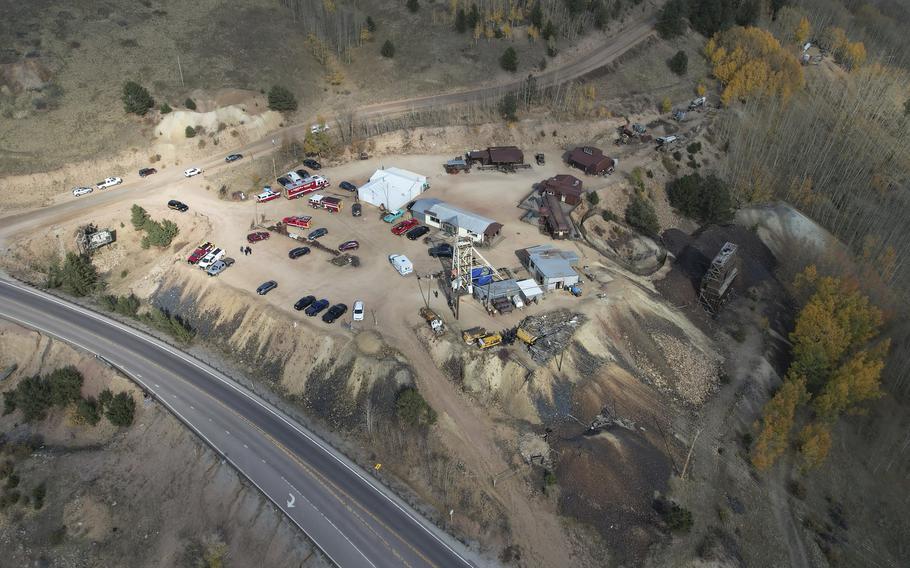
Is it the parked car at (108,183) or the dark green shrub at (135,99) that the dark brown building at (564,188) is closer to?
the parked car at (108,183)

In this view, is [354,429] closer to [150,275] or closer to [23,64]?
[150,275]

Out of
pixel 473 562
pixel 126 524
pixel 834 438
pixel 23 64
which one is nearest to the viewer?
pixel 473 562

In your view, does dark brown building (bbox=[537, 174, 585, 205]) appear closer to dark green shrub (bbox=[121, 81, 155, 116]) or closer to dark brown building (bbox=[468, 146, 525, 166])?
dark brown building (bbox=[468, 146, 525, 166])

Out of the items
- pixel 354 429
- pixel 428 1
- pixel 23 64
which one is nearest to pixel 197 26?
pixel 23 64

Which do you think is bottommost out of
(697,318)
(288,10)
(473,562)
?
(473,562)

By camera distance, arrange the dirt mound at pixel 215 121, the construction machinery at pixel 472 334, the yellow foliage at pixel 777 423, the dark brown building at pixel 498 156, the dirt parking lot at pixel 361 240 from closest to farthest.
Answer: the yellow foliage at pixel 777 423
the construction machinery at pixel 472 334
the dirt parking lot at pixel 361 240
the dirt mound at pixel 215 121
the dark brown building at pixel 498 156

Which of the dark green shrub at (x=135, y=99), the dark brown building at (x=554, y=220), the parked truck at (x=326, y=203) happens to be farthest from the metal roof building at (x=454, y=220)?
the dark green shrub at (x=135, y=99)

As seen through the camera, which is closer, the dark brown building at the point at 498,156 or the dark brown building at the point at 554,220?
the dark brown building at the point at 554,220

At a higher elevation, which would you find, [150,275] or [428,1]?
[428,1]

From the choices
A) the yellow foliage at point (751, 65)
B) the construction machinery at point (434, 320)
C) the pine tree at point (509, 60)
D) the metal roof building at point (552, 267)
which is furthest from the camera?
the pine tree at point (509, 60)
